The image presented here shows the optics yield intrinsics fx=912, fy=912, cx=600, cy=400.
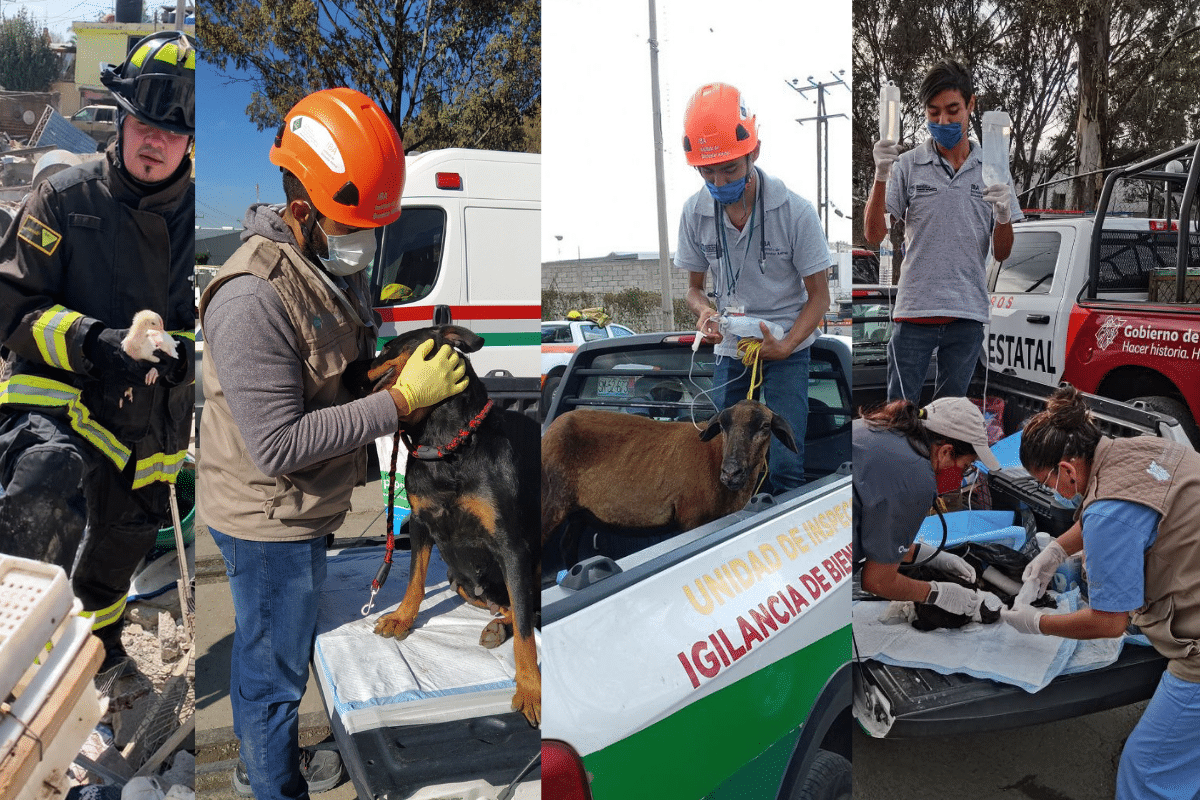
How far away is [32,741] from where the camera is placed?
6.57ft

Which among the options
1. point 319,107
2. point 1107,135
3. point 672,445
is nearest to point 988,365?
point 1107,135

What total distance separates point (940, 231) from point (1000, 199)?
0.20 metres

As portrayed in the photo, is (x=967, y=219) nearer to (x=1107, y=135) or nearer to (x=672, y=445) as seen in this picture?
(x=1107, y=135)

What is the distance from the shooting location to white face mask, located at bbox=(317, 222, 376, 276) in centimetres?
191

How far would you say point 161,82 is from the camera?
82.8 inches

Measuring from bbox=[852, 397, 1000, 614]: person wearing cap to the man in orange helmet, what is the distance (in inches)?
47.0

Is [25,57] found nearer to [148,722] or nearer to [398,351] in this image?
[398,351]

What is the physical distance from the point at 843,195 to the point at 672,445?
0.72m

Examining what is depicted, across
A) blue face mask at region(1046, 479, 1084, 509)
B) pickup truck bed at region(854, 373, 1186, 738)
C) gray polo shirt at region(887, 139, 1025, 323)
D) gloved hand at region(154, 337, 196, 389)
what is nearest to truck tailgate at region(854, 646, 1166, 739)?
pickup truck bed at region(854, 373, 1186, 738)

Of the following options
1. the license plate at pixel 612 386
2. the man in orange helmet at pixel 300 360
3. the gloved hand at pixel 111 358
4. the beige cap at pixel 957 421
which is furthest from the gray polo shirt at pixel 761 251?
the gloved hand at pixel 111 358

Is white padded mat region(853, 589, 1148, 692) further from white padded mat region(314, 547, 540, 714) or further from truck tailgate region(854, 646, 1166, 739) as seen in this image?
white padded mat region(314, 547, 540, 714)

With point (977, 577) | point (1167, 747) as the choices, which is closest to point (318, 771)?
point (977, 577)

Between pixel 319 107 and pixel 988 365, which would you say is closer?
pixel 319 107

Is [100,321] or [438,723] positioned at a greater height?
[100,321]
